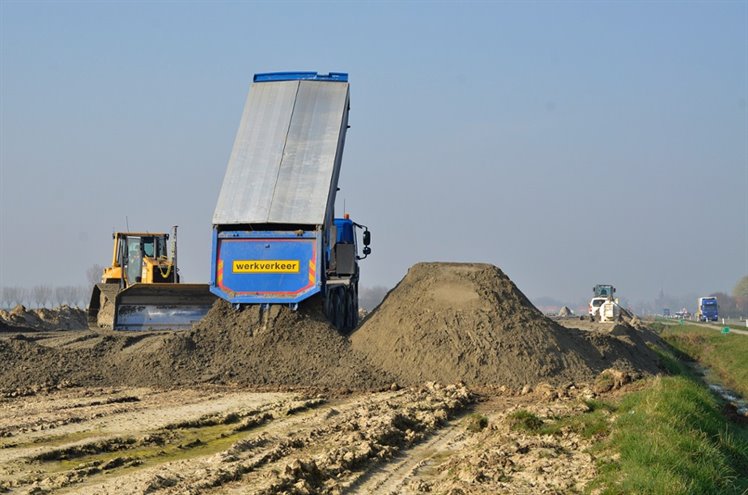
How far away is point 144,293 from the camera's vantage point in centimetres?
2566

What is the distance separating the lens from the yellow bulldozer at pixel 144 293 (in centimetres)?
2556

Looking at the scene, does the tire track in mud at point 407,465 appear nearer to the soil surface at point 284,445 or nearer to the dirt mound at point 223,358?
the soil surface at point 284,445

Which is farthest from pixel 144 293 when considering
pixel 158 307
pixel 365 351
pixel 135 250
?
pixel 365 351

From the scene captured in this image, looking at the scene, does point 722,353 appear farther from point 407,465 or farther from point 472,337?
point 407,465

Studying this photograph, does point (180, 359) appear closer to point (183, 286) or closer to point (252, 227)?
point (252, 227)

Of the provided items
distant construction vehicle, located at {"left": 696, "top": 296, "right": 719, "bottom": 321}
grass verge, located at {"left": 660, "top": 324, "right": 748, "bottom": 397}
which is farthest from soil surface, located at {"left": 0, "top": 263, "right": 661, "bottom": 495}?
distant construction vehicle, located at {"left": 696, "top": 296, "right": 719, "bottom": 321}

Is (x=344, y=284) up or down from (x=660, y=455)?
up

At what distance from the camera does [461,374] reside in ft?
61.6

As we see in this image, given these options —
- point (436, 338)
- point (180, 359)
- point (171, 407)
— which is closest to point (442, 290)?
point (436, 338)

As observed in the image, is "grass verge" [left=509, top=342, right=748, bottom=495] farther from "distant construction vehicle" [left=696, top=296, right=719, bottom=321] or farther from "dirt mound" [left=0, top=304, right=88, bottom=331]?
"distant construction vehicle" [left=696, top=296, right=719, bottom=321]

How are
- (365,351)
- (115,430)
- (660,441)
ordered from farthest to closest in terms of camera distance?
1. (365,351)
2. (115,430)
3. (660,441)

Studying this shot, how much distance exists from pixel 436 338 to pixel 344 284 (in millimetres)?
3884

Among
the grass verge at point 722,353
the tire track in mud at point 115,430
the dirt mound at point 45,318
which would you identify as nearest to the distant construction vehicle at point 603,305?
the grass verge at point 722,353

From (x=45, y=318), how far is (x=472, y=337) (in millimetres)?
37565
